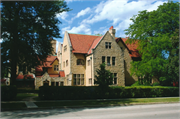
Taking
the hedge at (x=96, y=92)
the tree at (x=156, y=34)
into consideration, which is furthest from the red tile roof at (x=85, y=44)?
the hedge at (x=96, y=92)

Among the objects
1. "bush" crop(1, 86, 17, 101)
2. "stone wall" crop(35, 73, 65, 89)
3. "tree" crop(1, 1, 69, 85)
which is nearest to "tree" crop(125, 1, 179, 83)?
"stone wall" crop(35, 73, 65, 89)

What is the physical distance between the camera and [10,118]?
1070 cm

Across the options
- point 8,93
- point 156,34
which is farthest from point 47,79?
point 156,34

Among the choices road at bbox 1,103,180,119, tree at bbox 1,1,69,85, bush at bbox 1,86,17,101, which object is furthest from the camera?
bush at bbox 1,86,17,101

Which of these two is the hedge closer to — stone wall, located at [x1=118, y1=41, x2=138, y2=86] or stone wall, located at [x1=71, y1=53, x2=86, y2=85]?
stone wall, located at [x1=118, y1=41, x2=138, y2=86]

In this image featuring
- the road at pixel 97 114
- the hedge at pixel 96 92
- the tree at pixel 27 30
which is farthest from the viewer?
the hedge at pixel 96 92

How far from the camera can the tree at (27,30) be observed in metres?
17.3

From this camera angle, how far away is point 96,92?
22797 millimetres

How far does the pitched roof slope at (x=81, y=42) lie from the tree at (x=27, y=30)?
14.0m

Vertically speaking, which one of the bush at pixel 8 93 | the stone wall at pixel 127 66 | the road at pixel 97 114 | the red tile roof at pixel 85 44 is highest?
the red tile roof at pixel 85 44

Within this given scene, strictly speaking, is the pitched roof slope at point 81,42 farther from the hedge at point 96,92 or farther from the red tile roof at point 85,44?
the hedge at point 96,92

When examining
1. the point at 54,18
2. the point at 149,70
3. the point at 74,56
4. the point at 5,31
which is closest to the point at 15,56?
the point at 5,31

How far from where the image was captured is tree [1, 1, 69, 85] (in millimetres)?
17317

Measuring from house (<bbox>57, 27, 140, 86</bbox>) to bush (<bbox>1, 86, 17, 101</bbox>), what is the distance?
15.2 m
